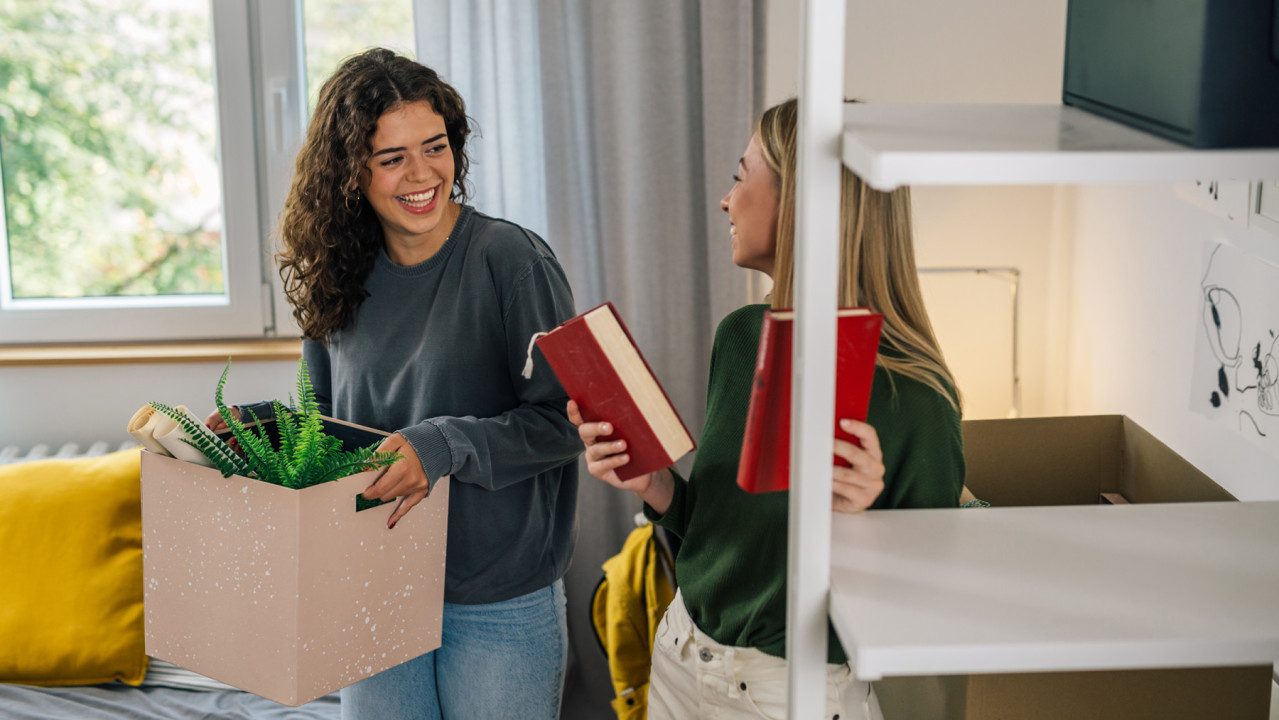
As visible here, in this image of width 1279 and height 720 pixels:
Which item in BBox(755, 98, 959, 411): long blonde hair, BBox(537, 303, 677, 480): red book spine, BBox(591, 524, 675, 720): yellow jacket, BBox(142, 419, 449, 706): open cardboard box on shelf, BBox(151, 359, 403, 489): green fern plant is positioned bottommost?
BBox(591, 524, 675, 720): yellow jacket

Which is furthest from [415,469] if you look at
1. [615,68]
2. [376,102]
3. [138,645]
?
[615,68]

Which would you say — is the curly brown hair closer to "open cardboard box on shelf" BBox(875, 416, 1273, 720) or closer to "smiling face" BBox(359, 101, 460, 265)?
"smiling face" BBox(359, 101, 460, 265)

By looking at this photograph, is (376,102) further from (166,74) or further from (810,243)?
(166,74)

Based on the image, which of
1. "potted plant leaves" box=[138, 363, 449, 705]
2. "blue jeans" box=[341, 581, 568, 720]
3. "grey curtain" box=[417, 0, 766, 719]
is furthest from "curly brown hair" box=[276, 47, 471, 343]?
"grey curtain" box=[417, 0, 766, 719]

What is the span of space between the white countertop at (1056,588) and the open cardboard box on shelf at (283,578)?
24.8 inches

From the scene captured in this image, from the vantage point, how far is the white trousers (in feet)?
3.65

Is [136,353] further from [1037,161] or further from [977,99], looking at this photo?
[1037,161]

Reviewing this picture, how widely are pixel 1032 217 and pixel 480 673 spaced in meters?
1.61

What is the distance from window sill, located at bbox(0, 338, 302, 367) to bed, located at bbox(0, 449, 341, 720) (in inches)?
15.2

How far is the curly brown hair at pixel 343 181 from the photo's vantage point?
147 cm

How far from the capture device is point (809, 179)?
27.0 inches

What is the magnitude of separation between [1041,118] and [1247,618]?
365mm

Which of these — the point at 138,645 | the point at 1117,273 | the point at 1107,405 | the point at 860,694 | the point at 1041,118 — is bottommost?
the point at 138,645

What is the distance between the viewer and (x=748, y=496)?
1.16 m
